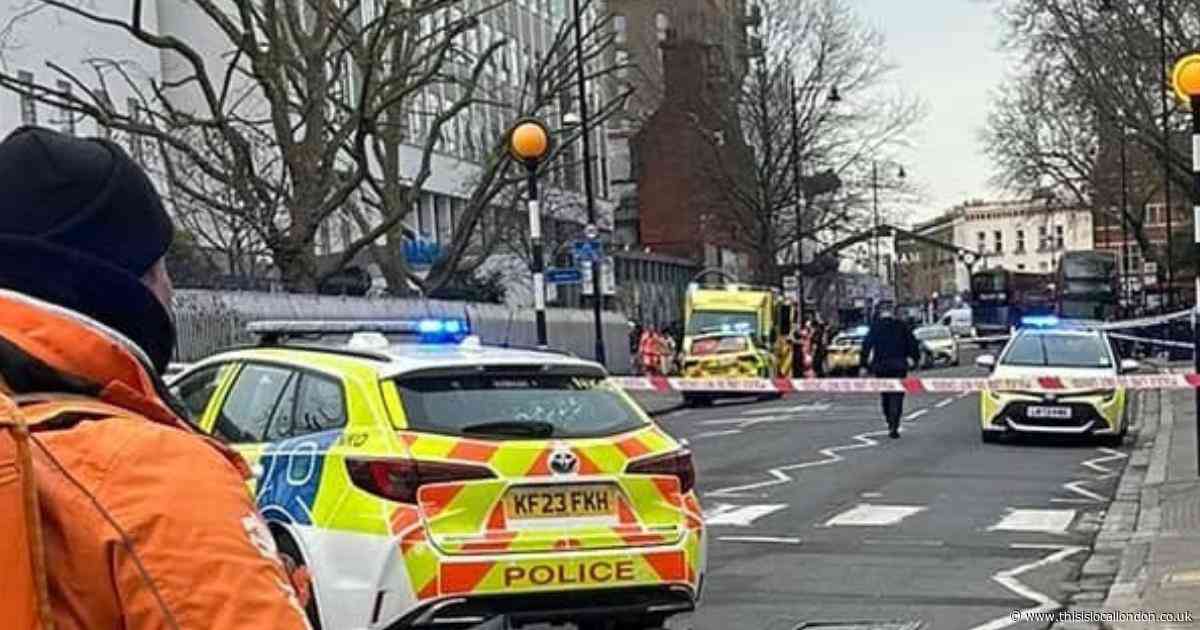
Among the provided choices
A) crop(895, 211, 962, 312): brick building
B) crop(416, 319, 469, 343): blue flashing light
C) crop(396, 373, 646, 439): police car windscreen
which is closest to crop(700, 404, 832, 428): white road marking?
crop(416, 319, 469, 343): blue flashing light

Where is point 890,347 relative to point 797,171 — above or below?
below

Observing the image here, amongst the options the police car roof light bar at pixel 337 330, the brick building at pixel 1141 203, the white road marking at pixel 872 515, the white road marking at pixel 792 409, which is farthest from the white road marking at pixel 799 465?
the brick building at pixel 1141 203

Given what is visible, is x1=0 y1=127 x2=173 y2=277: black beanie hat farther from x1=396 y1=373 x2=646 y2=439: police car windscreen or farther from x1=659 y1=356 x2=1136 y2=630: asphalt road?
x1=659 y1=356 x2=1136 y2=630: asphalt road

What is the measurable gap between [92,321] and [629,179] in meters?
90.4

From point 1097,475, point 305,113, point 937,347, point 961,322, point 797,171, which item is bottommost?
point 937,347

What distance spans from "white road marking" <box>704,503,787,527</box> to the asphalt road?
0.06ft

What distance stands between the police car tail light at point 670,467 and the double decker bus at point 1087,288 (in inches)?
2378

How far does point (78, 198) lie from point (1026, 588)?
383 inches

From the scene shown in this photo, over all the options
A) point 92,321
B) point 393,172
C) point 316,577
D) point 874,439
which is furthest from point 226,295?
point 92,321

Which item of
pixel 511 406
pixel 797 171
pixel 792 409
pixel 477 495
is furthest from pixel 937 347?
pixel 477 495

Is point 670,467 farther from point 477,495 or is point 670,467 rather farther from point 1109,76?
point 1109,76

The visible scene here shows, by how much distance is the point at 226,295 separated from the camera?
968 inches

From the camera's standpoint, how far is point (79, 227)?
172 centimetres

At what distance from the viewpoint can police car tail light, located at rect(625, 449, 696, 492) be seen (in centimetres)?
779
